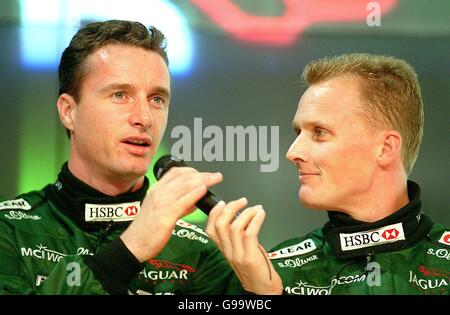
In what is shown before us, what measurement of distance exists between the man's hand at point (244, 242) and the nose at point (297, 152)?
381 millimetres

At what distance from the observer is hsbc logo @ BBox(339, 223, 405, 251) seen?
2131 mm

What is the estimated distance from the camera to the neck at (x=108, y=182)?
87.4 inches

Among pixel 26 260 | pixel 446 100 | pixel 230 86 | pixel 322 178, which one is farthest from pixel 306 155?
pixel 26 260

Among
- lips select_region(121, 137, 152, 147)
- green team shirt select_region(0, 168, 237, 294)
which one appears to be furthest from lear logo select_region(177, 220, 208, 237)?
lips select_region(121, 137, 152, 147)

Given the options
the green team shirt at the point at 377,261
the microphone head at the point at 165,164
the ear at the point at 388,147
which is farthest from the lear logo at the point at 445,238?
the microphone head at the point at 165,164

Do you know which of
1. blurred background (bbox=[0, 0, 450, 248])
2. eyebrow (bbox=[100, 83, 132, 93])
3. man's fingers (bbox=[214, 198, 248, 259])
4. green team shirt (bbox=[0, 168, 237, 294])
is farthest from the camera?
blurred background (bbox=[0, 0, 450, 248])

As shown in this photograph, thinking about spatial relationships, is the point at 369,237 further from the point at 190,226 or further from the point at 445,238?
the point at 190,226

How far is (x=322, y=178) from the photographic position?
7.22 feet

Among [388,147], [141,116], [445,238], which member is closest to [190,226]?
[141,116]

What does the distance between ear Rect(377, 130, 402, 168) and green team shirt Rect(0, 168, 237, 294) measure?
0.55 meters

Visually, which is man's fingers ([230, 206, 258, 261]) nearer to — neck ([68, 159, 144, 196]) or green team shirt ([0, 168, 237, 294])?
green team shirt ([0, 168, 237, 294])

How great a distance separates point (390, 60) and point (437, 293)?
0.69 metres

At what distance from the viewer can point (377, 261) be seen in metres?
2.14

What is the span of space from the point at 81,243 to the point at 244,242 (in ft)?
1.75
